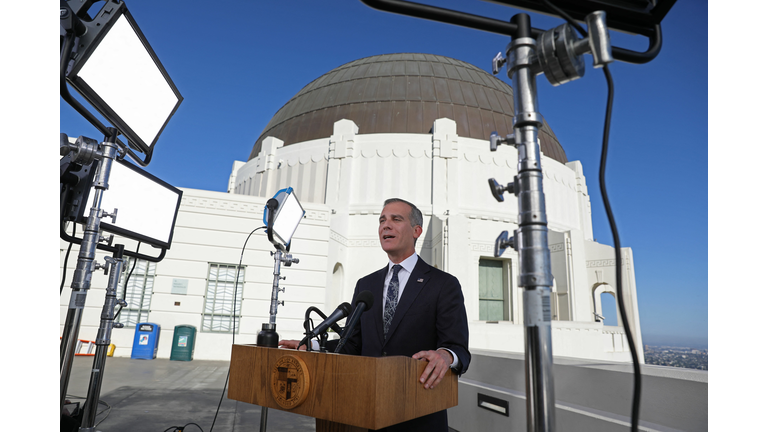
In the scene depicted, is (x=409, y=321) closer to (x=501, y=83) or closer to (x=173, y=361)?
(x=173, y=361)

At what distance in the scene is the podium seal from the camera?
132cm

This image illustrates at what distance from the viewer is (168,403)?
510 centimetres

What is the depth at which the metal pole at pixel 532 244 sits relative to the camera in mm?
1092

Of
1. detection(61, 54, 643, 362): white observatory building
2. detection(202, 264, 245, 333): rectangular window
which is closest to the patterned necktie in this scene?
detection(61, 54, 643, 362): white observatory building

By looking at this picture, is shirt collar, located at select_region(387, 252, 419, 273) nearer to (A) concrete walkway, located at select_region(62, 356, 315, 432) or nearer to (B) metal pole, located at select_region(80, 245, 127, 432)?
(B) metal pole, located at select_region(80, 245, 127, 432)

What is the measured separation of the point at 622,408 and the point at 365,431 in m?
1.70

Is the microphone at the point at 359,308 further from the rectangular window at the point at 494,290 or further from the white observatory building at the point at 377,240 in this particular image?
the rectangular window at the point at 494,290

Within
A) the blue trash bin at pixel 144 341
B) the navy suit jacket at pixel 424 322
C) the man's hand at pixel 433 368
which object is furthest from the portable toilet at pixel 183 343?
the man's hand at pixel 433 368

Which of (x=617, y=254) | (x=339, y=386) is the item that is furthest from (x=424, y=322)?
(x=617, y=254)

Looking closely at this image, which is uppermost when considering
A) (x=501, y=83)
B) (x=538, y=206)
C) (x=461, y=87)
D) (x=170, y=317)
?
(x=501, y=83)

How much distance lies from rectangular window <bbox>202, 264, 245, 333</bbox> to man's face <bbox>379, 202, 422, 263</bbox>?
381 inches

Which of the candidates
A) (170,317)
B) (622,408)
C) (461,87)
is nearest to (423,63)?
(461,87)

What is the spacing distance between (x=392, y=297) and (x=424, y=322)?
9.1 inches

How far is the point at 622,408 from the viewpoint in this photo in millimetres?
2244
